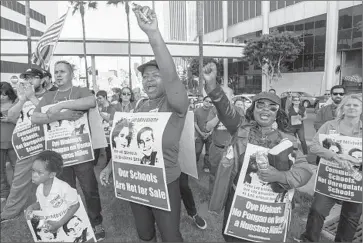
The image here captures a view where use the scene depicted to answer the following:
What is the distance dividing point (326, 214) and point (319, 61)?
1230 inches

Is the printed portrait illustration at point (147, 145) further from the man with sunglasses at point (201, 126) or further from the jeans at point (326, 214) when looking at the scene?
the man with sunglasses at point (201, 126)

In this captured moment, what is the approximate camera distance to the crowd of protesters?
210 cm

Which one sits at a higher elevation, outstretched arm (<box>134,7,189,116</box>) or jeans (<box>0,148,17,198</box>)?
outstretched arm (<box>134,7,189,116</box>)

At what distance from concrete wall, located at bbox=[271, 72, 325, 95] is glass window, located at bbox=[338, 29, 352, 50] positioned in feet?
10.7

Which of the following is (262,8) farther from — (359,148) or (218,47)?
(359,148)

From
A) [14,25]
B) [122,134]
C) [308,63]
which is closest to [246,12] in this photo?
[308,63]

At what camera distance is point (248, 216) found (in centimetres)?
223

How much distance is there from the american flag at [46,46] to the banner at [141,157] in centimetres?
488

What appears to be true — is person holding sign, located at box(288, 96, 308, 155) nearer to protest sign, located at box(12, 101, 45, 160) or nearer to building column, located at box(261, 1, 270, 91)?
protest sign, located at box(12, 101, 45, 160)

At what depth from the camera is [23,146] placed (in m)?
3.95

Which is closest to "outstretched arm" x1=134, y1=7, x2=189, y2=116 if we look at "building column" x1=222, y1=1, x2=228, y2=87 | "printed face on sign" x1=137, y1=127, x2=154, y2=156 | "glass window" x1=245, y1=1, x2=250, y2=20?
"printed face on sign" x1=137, y1=127, x2=154, y2=156

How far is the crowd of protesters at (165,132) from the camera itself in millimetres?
2098

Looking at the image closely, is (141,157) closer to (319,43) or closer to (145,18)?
(145,18)

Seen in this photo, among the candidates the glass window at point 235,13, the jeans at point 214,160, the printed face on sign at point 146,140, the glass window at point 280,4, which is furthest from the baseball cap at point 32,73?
the glass window at point 235,13
